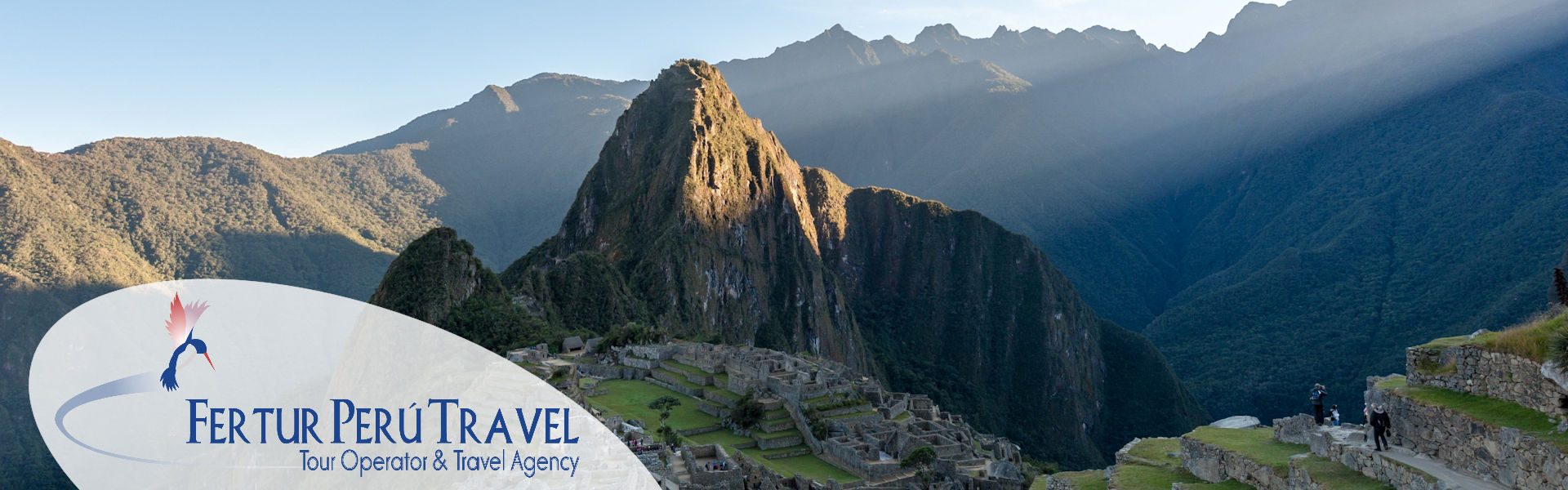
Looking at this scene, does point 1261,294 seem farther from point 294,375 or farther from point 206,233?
point 206,233

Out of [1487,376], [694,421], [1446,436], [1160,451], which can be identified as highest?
[1487,376]

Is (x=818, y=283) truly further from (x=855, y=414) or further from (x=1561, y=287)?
(x=1561, y=287)

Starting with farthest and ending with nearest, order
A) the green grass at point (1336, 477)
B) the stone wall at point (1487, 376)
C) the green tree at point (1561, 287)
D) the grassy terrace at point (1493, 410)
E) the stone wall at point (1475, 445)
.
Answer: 1. the green tree at point (1561, 287)
2. the green grass at point (1336, 477)
3. the stone wall at point (1487, 376)
4. the grassy terrace at point (1493, 410)
5. the stone wall at point (1475, 445)

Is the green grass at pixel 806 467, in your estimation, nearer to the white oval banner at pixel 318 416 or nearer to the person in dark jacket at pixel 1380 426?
the white oval banner at pixel 318 416

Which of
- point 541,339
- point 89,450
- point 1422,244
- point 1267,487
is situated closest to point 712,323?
point 541,339

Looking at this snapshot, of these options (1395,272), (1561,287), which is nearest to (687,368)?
(1561,287)

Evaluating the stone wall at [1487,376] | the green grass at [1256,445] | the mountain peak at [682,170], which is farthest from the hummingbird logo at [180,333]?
the mountain peak at [682,170]
